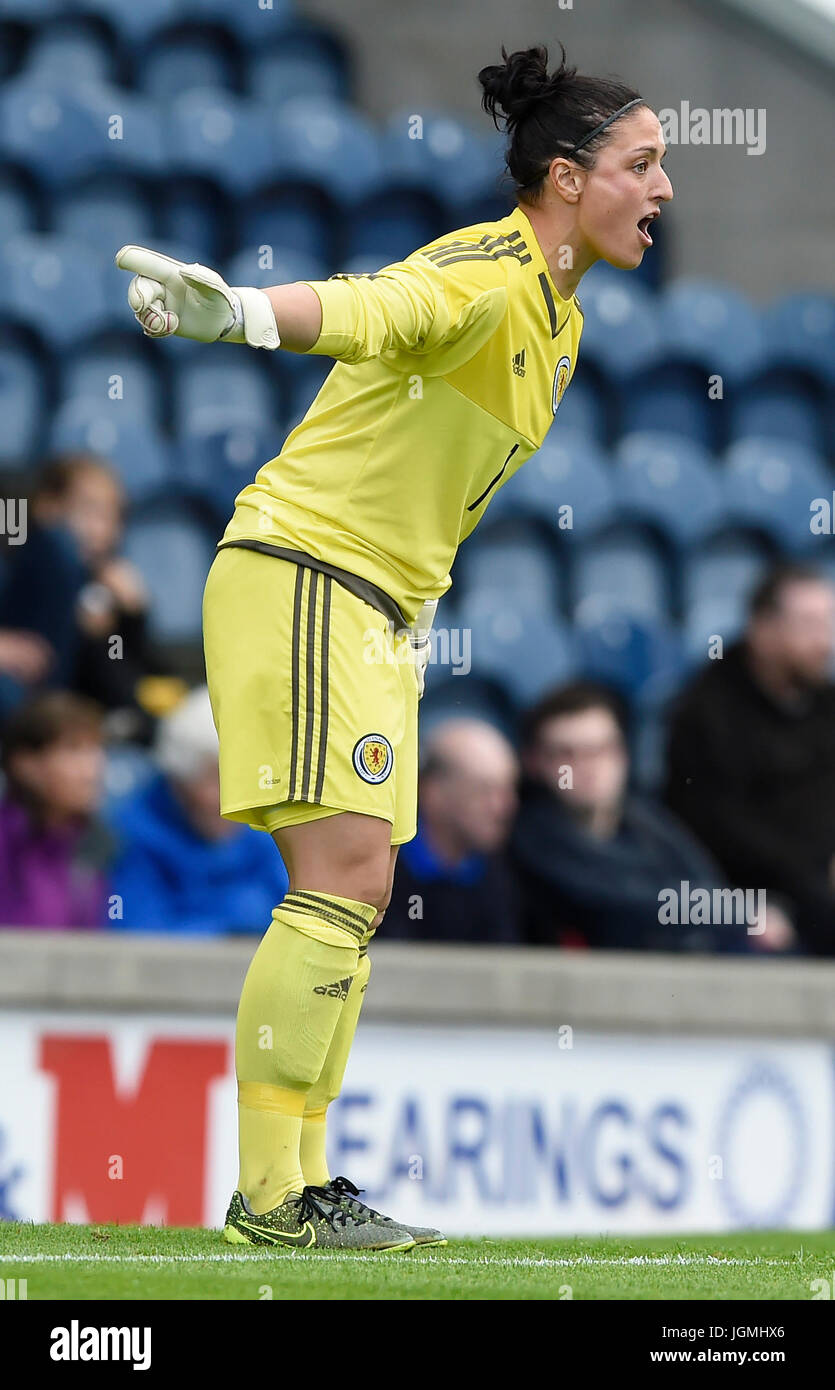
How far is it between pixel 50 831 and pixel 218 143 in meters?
3.69

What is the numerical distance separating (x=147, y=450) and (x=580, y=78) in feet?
13.3

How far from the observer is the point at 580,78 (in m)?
3.36

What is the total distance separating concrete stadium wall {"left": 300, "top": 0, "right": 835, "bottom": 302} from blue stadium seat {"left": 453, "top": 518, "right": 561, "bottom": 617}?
2.09 m

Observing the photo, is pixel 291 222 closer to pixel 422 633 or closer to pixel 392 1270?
pixel 422 633

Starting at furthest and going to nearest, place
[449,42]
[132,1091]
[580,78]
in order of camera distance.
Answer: [449,42] → [132,1091] → [580,78]

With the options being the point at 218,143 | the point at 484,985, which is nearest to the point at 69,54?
the point at 218,143

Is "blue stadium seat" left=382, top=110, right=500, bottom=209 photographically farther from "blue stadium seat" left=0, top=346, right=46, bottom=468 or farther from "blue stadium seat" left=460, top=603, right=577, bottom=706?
"blue stadium seat" left=460, top=603, right=577, bottom=706

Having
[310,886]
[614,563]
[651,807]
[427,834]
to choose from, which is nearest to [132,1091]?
[427,834]

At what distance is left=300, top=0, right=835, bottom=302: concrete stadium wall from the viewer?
358 inches

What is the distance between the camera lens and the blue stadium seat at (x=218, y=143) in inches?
318

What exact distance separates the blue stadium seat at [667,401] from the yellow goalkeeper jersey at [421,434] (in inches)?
208

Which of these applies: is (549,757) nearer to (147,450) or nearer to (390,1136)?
(390,1136)

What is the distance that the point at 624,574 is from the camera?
7.84m

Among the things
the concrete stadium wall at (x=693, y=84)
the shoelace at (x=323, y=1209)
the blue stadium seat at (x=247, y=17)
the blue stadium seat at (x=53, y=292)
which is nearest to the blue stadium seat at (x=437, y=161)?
the concrete stadium wall at (x=693, y=84)
